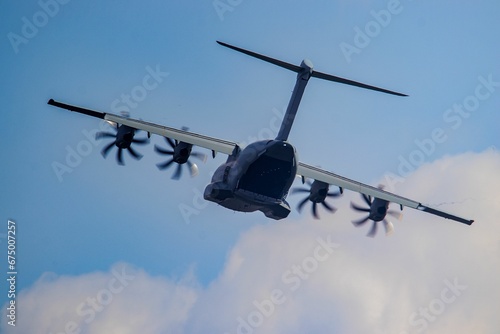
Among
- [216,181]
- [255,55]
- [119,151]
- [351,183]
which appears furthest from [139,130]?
[351,183]

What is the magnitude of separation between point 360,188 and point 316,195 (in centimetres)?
281

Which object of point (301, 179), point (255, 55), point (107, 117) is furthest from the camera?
point (301, 179)

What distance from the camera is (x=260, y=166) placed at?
45.1m

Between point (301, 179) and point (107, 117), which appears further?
point (301, 179)

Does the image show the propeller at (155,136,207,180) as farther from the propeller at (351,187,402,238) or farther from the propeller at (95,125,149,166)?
the propeller at (351,187,402,238)

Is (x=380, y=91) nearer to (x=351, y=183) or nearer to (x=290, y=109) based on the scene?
(x=290, y=109)

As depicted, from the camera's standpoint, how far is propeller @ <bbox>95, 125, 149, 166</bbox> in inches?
1866

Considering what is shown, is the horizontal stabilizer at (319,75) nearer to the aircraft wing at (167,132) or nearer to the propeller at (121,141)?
the aircraft wing at (167,132)

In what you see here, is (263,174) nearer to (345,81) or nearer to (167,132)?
(167,132)

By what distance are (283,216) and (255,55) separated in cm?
1025

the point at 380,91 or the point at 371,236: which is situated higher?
the point at 380,91

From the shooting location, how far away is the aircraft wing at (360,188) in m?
50.8

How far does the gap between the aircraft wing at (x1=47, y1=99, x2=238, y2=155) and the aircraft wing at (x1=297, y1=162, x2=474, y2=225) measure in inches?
189

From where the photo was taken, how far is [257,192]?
46.8 metres
